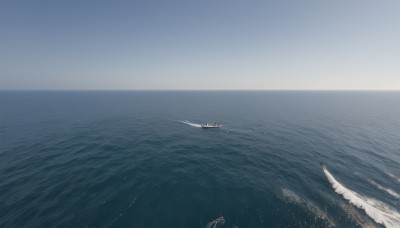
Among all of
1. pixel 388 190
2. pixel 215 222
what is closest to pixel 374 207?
pixel 388 190

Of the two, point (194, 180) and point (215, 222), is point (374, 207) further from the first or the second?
point (194, 180)

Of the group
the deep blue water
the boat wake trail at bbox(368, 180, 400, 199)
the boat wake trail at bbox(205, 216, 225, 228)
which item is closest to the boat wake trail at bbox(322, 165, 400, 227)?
the deep blue water

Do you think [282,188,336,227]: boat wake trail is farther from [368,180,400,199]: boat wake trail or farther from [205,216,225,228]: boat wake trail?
[368,180,400,199]: boat wake trail

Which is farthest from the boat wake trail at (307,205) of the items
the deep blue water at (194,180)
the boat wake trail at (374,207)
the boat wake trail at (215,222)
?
the boat wake trail at (215,222)

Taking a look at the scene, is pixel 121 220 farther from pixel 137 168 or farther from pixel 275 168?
pixel 275 168

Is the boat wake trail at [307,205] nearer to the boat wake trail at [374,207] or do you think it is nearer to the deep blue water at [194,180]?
the deep blue water at [194,180]

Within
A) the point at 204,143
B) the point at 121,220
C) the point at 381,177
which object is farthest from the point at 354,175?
the point at 121,220
